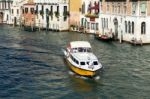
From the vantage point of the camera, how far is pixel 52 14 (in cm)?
9631

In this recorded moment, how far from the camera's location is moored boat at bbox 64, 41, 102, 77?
1683 inches

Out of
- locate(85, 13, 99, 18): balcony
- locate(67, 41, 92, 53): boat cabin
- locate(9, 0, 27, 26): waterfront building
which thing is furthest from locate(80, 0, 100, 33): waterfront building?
locate(67, 41, 92, 53): boat cabin

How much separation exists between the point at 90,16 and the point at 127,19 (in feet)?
54.2

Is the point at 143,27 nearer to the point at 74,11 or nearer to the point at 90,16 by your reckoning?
the point at 90,16

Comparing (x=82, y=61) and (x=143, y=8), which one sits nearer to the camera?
(x=82, y=61)

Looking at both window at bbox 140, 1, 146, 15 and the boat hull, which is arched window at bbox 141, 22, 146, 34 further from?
the boat hull

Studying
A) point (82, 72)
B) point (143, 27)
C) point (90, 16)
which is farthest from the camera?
point (90, 16)

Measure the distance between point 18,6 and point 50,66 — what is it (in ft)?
217

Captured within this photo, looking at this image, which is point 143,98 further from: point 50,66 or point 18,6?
point 18,6

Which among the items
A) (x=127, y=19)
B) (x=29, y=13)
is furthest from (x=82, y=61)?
(x=29, y=13)

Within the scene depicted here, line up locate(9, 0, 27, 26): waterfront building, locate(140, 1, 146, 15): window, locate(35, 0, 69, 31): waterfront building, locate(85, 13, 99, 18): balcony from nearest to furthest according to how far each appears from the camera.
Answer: locate(140, 1, 146, 15): window
locate(85, 13, 99, 18): balcony
locate(35, 0, 69, 31): waterfront building
locate(9, 0, 27, 26): waterfront building

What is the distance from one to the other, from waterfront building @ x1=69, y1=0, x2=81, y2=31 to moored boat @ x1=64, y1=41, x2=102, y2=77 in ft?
134

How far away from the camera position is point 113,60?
2084 inches

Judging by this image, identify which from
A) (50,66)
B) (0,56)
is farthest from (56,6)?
(50,66)
